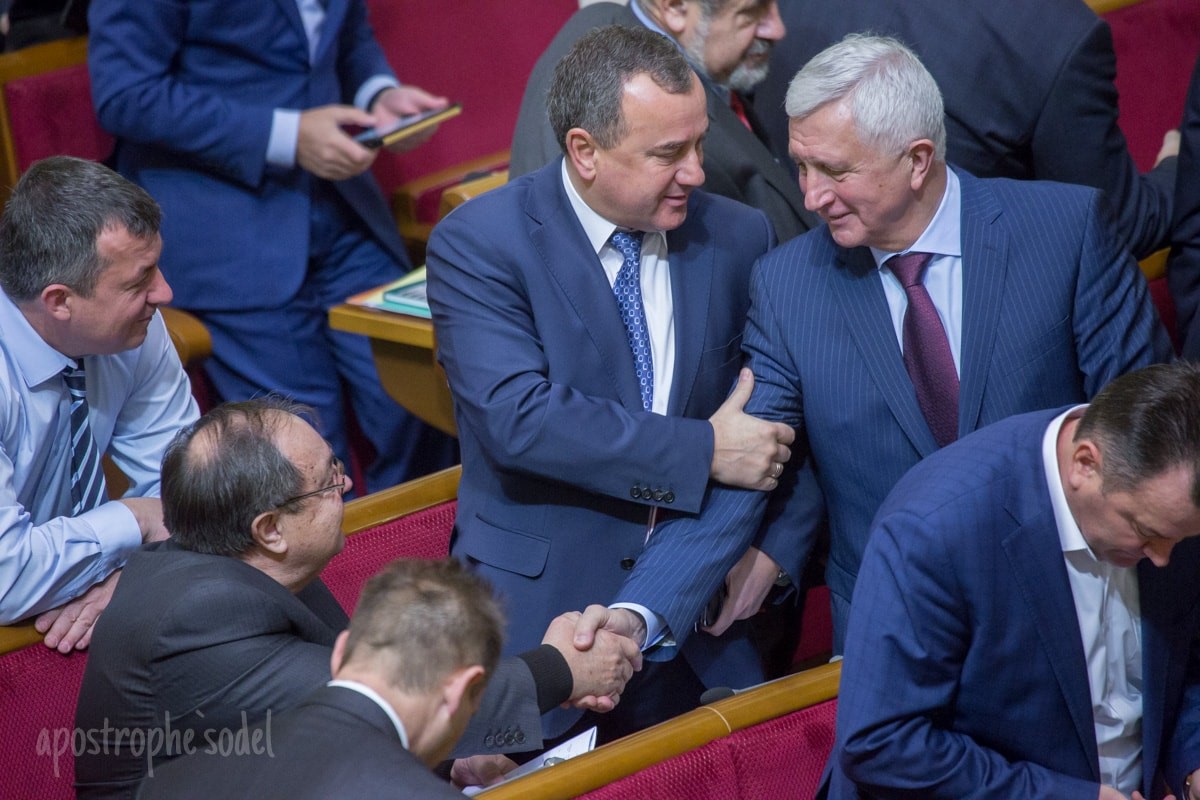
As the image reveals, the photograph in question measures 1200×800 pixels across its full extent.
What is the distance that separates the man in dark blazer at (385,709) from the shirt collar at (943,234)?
104 centimetres

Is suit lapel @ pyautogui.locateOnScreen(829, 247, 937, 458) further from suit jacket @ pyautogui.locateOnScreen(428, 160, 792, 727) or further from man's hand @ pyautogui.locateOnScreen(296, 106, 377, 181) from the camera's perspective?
man's hand @ pyautogui.locateOnScreen(296, 106, 377, 181)

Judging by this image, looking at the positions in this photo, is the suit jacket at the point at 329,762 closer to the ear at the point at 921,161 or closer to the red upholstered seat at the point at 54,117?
the ear at the point at 921,161

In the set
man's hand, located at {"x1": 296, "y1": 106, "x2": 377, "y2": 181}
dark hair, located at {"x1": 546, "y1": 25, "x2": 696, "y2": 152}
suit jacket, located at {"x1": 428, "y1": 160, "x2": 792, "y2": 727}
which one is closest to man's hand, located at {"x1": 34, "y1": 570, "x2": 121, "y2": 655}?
suit jacket, located at {"x1": 428, "y1": 160, "x2": 792, "y2": 727}

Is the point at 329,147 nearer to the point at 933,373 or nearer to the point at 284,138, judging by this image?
the point at 284,138

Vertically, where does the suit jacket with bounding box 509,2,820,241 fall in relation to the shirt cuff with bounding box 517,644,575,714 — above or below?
above

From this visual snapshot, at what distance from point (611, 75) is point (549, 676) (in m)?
0.93

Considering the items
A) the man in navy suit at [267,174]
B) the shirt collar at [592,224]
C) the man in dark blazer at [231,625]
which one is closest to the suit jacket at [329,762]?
the man in dark blazer at [231,625]

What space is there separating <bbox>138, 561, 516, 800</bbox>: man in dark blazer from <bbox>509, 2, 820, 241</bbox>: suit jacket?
1.29 meters

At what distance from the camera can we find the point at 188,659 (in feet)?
6.21

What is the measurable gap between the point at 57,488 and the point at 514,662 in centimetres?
88

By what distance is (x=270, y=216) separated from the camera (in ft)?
11.9

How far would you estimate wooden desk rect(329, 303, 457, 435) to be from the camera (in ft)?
10.9

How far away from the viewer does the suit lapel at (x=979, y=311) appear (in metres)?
2.28

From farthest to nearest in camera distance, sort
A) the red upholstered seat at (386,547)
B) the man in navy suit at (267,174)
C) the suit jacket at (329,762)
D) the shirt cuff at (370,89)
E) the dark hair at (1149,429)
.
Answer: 1. the shirt cuff at (370,89)
2. the man in navy suit at (267,174)
3. the red upholstered seat at (386,547)
4. the dark hair at (1149,429)
5. the suit jacket at (329,762)
